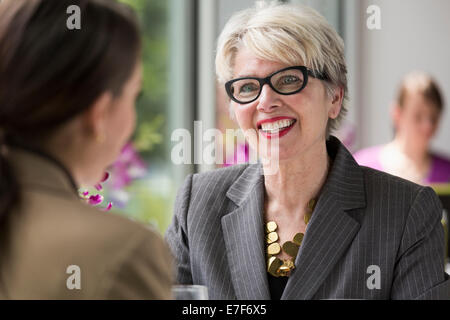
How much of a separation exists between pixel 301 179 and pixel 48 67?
896 mm

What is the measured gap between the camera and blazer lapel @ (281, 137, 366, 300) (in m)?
1.43

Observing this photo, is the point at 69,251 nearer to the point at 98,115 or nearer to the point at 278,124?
the point at 98,115

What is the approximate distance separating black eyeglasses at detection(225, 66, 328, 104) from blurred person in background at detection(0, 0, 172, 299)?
66 centimetres

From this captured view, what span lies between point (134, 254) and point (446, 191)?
270 centimetres

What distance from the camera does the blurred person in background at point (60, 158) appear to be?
0.79 m

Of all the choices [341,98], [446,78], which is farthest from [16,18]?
[446,78]

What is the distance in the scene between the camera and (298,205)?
1580 millimetres

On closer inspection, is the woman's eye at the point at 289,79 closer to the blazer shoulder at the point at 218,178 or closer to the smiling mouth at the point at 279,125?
the smiling mouth at the point at 279,125

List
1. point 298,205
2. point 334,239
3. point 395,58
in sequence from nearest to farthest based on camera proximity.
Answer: point 334,239 → point 298,205 → point 395,58

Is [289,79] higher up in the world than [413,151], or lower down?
higher up

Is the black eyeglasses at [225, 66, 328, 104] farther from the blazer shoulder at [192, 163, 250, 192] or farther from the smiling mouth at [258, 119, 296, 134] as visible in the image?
the blazer shoulder at [192, 163, 250, 192]

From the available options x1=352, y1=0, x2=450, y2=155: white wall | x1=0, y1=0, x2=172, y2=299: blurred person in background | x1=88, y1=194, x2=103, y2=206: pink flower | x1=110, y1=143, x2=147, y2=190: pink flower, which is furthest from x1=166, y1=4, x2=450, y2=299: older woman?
x1=352, y1=0, x2=450, y2=155: white wall

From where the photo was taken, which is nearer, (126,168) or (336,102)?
(336,102)

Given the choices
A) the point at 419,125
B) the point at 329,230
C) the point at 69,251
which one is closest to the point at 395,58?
the point at 419,125
